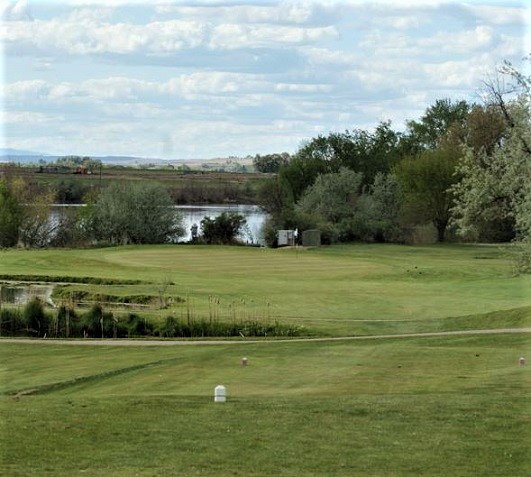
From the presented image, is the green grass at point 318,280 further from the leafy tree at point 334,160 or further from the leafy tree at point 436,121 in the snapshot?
the leafy tree at point 436,121

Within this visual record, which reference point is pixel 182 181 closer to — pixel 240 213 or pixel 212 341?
pixel 240 213

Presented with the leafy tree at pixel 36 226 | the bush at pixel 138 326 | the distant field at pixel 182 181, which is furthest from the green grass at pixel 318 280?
the distant field at pixel 182 181

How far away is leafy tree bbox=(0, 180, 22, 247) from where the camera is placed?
264 feet

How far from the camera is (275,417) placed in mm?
15031

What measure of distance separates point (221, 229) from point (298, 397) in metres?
61.7

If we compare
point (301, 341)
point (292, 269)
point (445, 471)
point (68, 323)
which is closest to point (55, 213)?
point (292, 269)

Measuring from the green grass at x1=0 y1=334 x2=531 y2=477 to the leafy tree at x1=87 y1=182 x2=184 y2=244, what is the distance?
5492 centimetres

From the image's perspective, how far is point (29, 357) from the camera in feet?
91.0

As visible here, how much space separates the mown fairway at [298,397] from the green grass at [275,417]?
0.04 metres

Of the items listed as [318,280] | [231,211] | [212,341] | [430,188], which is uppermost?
[430,188]

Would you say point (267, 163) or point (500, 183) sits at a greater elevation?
point (267, 163)

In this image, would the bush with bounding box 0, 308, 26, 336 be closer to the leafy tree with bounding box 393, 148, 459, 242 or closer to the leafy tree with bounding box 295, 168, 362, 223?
the leafy tree with bounding box 295, 168, 362, 223

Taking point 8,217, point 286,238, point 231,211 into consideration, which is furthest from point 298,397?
point 231,211

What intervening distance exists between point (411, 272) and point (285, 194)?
43377mm
